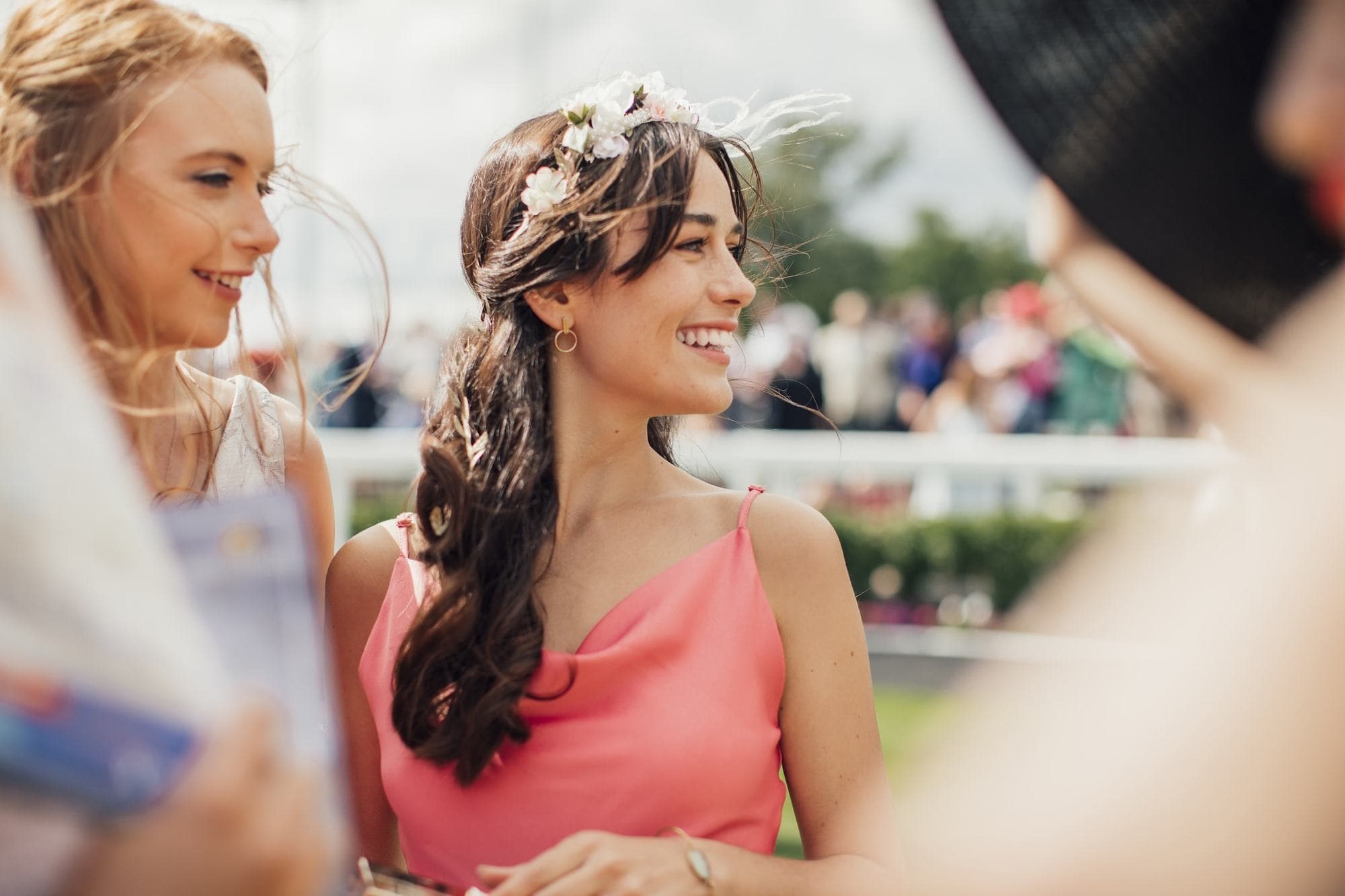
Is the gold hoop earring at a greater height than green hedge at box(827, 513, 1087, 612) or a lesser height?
greater

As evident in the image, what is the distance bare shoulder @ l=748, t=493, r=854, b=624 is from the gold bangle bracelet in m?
0.47

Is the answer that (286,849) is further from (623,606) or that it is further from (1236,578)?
(623,606)

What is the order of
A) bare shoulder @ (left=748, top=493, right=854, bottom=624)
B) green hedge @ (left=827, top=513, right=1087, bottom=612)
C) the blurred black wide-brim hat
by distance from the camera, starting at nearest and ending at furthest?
the blurred black wide-brim hat → bare shoulder @ (left=748, top=493, right=854, bottom=624) → green hedge @ (left=827, top=513, right=1087, bottom=612)

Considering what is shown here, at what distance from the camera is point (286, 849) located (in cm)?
80

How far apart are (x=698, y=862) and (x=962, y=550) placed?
8.45 meters

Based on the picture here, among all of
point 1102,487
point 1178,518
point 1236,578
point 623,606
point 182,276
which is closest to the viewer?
point 1236,578

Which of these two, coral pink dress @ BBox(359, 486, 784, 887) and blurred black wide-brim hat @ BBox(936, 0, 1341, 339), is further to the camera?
coral pink dress @ BBox(359, 486, 784, 887)

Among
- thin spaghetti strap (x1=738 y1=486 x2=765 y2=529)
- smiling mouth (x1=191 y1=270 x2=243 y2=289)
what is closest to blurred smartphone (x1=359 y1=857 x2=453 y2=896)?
smiling mouth (x1=191 y1=270 x2=243 y2=289)

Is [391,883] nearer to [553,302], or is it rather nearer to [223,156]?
[223,156]

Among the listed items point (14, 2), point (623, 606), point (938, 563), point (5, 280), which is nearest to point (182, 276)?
point (14, 2)

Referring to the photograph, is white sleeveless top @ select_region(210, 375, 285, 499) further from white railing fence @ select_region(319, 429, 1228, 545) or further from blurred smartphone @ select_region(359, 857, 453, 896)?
white railing fence @ select_region(319, 429, 1228, 545)

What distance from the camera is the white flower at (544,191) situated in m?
2.54

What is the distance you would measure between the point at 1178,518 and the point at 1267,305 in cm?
833

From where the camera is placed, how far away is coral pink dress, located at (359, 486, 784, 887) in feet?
7.21
